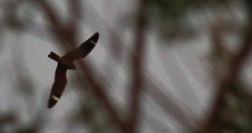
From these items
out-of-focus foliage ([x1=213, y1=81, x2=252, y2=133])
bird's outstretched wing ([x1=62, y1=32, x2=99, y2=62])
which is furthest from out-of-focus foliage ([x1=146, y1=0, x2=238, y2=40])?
bird's outstretched wing ([x1=62, y1=32, x2=99, y2=62])

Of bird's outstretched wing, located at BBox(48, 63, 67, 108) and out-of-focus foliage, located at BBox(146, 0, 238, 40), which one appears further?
out-of-focus foliage, located at BBox(146, 0, 238, 40)

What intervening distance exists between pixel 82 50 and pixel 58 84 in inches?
0.5

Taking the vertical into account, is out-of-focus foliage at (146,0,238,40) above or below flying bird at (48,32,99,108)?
above

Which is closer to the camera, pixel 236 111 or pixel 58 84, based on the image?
pixel 58 84

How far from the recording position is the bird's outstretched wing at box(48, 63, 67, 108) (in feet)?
0.45

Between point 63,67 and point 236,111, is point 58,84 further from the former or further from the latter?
point 236,111

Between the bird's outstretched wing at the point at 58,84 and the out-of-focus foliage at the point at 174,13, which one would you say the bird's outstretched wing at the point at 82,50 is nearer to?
the bird's outstretched wing at the point at 58,84

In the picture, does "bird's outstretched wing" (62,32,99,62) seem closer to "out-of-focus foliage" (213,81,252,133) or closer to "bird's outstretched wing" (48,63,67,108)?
"bird's outstretched wing" (48,63,67,108)

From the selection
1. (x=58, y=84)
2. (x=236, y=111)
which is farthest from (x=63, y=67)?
(x=236, y=111)

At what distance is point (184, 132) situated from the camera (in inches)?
48.0

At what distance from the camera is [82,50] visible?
0.48 feet

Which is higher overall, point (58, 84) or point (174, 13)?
point (174, 13)

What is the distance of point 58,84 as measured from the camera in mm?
138

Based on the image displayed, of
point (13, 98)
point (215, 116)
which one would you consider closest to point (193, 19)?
point (215, 116)
